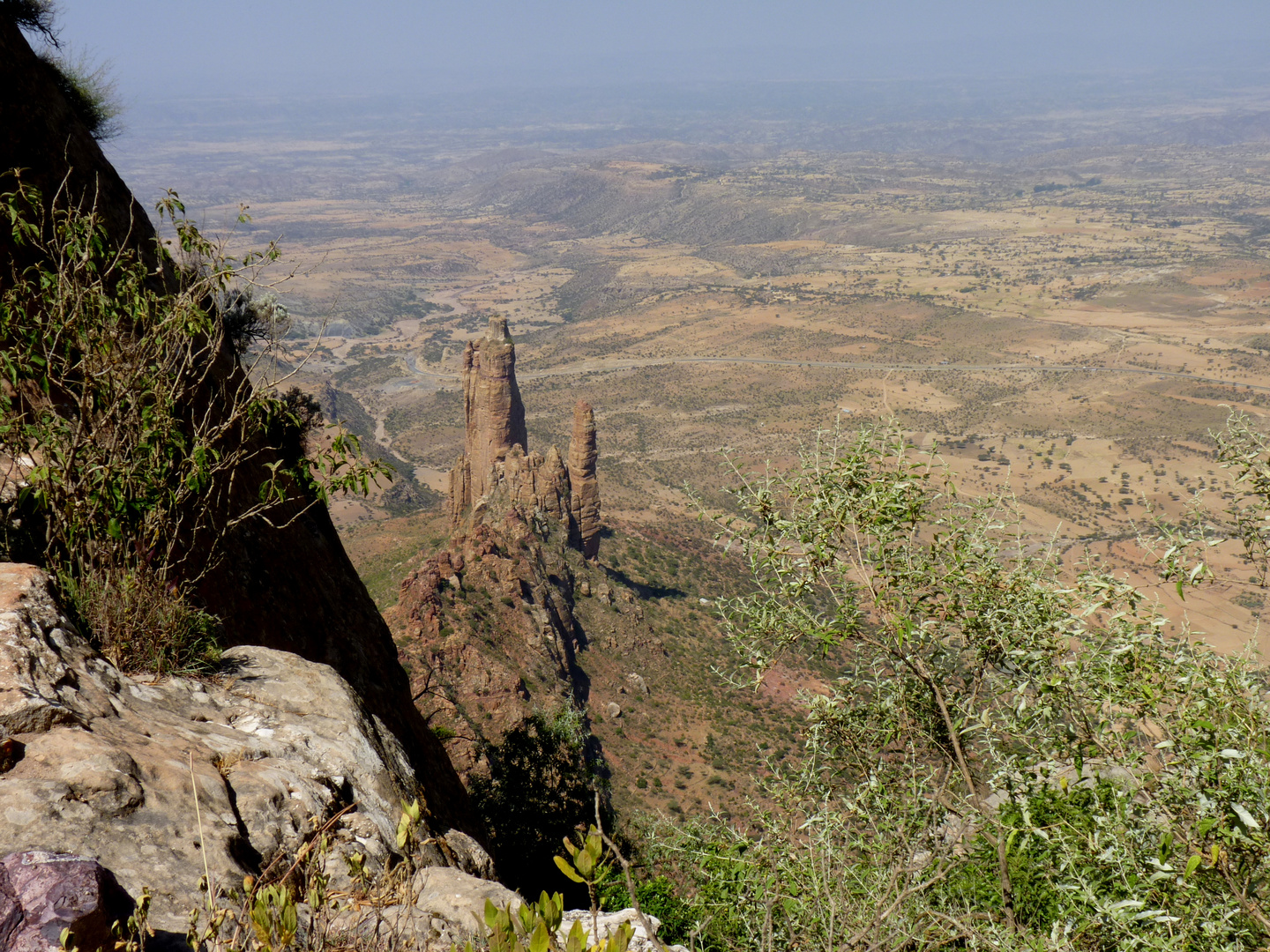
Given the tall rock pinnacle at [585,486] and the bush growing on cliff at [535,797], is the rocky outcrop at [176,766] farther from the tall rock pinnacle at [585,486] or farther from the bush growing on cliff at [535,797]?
the tall rock pinnacle at [585,486]

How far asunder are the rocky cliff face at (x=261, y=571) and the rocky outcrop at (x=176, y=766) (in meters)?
1.97

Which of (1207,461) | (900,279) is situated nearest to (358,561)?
(1207,461)

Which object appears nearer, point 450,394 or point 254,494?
point 254,494

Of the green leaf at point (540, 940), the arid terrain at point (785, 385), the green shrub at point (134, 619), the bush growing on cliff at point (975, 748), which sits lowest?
the arid terrain at point (785, 385)

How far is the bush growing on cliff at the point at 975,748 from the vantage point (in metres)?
4.86

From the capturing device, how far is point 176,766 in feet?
14.9

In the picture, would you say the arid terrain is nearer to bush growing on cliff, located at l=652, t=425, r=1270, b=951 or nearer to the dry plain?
the dry plain

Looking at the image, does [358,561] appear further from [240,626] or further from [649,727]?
[240,626]

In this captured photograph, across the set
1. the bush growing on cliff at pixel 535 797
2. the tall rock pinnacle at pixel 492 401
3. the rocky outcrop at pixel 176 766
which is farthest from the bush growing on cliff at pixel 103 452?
the tall rock pinnacle at pixel 492 401

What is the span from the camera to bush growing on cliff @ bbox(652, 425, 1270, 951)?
4.86 metres

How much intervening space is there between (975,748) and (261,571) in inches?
327

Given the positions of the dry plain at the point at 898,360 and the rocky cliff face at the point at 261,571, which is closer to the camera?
the rocky cliff face at the point at 261,571

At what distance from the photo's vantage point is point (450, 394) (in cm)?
11425

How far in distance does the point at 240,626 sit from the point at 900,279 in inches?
6428
